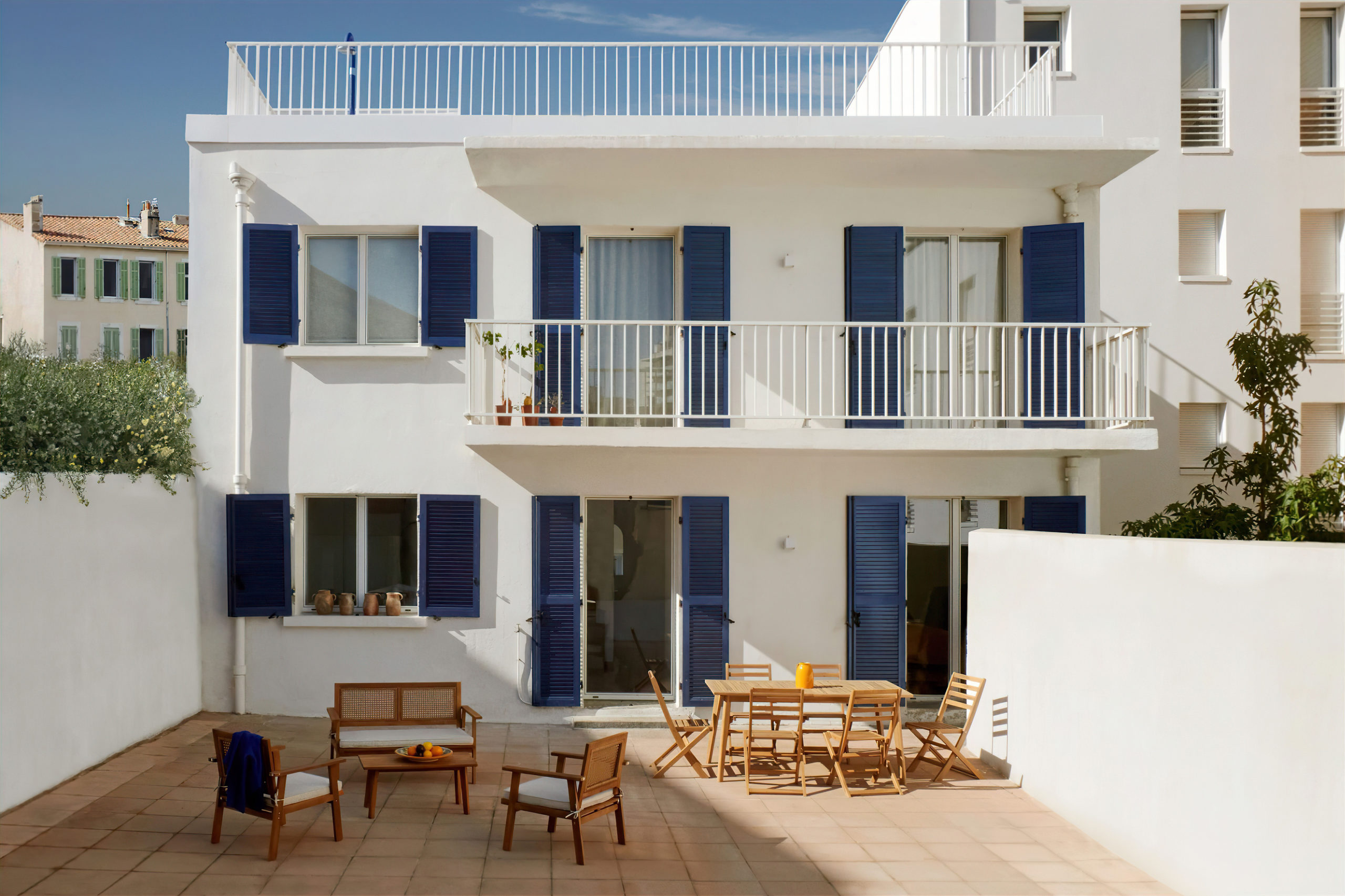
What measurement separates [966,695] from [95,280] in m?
36.2

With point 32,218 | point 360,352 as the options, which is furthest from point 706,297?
point 32,218

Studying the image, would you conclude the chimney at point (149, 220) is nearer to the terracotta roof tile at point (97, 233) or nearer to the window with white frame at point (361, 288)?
the terracotta roof tile at point (97, 233)

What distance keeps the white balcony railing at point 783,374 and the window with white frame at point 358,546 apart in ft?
5.12

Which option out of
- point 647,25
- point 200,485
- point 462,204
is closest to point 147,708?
point 200,485

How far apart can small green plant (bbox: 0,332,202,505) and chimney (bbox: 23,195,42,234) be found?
2971 cm

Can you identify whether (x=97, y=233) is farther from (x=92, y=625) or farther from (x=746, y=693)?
(x=746, y=693)

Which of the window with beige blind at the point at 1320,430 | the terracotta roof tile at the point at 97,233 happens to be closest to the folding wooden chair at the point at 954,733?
the window with beige blind at the point at 1320,430

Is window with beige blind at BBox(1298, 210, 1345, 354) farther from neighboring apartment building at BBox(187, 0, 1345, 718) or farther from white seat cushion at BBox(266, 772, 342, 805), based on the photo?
white seat cushion at BBox(266, 772, 342, 805)

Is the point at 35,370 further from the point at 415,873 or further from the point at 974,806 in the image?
the point at 974,806

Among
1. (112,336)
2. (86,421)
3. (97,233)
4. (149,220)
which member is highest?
(149,220)

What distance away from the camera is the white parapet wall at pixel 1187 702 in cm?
456

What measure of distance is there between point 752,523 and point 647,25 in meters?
5.62

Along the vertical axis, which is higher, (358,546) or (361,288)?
(361,288)

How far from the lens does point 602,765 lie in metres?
6.18
